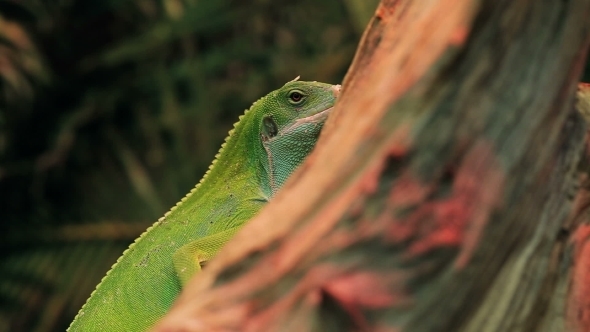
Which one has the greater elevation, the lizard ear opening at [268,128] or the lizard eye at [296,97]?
the lizard eye at [296,97]

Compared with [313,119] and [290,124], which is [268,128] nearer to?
[290,124]

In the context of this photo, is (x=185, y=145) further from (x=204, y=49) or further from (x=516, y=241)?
(x=516, y=241)

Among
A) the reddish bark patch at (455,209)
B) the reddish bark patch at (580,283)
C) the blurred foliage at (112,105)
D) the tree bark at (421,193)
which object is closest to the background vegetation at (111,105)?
the blurred foliage at (112,105)

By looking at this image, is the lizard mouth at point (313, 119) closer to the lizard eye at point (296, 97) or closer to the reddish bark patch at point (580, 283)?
the lizard eye at point (296, 97)

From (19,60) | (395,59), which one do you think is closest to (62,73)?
(19,60)

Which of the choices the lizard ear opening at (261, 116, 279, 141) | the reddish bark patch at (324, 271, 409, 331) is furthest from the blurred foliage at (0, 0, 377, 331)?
the reddish bark patch at (324, 271, 409, 331)

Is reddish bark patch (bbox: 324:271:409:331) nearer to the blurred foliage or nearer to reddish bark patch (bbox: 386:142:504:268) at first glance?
reddish bark patch (bbox: 386:142:504:268)
